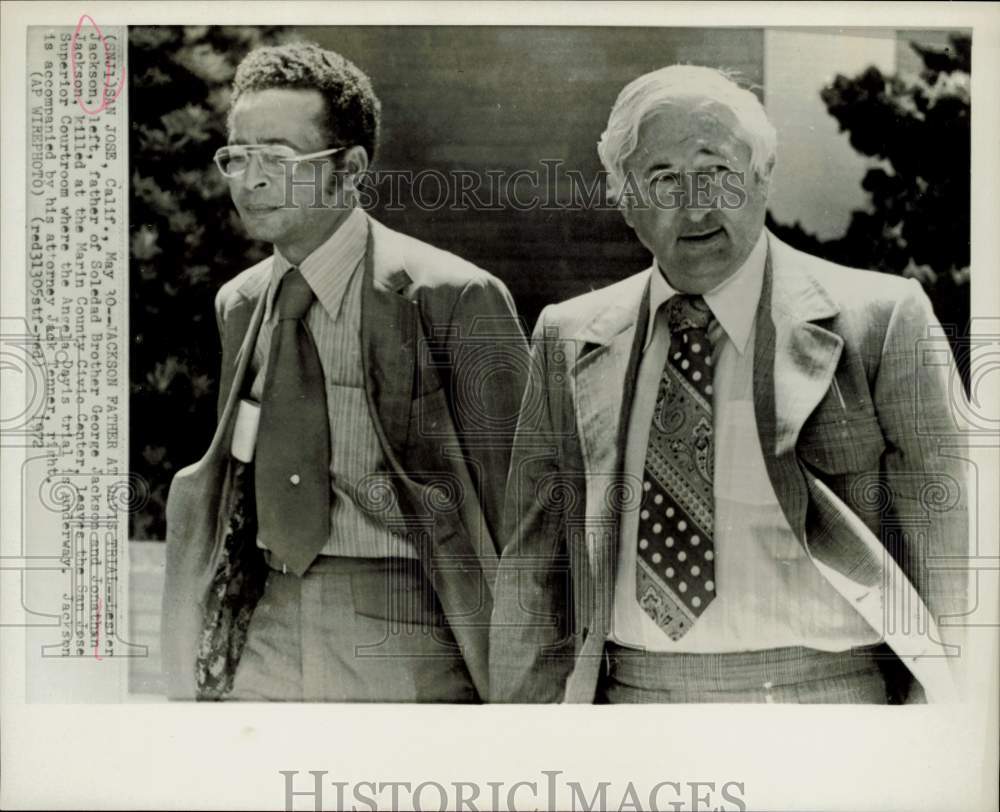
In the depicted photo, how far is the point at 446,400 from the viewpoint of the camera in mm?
2705

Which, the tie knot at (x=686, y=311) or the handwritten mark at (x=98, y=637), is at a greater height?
the tie knot at (x=686, y=311)

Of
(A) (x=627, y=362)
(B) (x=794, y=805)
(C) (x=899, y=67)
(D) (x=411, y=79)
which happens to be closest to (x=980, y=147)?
(C) (x=899, y=67)

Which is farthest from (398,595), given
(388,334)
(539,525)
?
(388,334)

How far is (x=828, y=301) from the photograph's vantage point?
8.86 feet

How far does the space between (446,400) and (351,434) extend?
0.87 ft

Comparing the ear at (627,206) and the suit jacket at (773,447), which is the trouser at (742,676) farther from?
the ear at (627,206)

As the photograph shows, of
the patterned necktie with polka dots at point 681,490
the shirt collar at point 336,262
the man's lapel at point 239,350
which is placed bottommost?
the patterned necktie with polka dots at point 681,490

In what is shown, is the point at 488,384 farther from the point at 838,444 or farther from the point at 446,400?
the point at 838,444

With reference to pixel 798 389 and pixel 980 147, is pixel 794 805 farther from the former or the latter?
pixel 980 147

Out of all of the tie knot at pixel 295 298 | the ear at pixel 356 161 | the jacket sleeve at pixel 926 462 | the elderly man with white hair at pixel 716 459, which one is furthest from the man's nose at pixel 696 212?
the tie knot at pixel 295 298

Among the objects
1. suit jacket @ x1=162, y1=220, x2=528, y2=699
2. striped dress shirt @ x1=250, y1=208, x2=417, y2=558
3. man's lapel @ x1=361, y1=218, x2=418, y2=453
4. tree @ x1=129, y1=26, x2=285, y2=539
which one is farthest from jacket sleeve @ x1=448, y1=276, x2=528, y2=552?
tree @ x1=129, y1=26, x2=285, y2=539

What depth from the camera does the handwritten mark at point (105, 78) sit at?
2.76 meters

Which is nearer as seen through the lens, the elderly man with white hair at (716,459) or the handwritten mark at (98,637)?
the elderly man with white hair at (716,459)

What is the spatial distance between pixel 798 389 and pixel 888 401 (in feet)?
0.83
